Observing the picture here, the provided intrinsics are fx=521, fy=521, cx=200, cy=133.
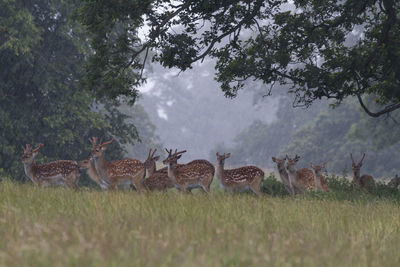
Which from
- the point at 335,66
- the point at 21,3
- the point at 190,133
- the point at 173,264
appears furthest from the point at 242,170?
the point at 190,133

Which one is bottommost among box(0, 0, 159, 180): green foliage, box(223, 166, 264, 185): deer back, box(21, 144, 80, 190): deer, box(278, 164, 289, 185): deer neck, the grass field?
the grass field

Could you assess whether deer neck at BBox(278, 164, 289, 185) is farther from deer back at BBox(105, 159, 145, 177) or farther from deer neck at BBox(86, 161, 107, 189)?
deer neck at BBox(86, 161, 107, 189)

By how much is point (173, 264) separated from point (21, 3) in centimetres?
1656

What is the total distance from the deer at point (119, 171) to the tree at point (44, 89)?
5.64 m

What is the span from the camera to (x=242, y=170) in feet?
43.2

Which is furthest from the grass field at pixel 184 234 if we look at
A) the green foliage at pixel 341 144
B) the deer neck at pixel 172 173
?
the green foliage at pixel 341 144

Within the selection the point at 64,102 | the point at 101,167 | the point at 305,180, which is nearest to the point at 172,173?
the point at 101,167

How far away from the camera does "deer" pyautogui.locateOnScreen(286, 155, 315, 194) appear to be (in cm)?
1369

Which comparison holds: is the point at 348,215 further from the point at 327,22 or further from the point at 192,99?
the point at 192,99

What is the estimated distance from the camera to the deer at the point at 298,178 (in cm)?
1369

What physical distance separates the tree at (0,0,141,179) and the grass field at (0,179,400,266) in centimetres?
987

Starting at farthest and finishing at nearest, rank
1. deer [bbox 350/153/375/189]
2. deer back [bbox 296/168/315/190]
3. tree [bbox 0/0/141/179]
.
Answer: tree [bbox 0/0/141/179], deer [bbox 350/153/375/189], deer back [bbox 296/168/315/190]

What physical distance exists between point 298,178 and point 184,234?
357 inches

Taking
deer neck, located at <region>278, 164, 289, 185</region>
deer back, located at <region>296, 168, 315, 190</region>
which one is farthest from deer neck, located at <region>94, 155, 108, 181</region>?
deer back, located at <region>296, 168, 315, 190</region>
